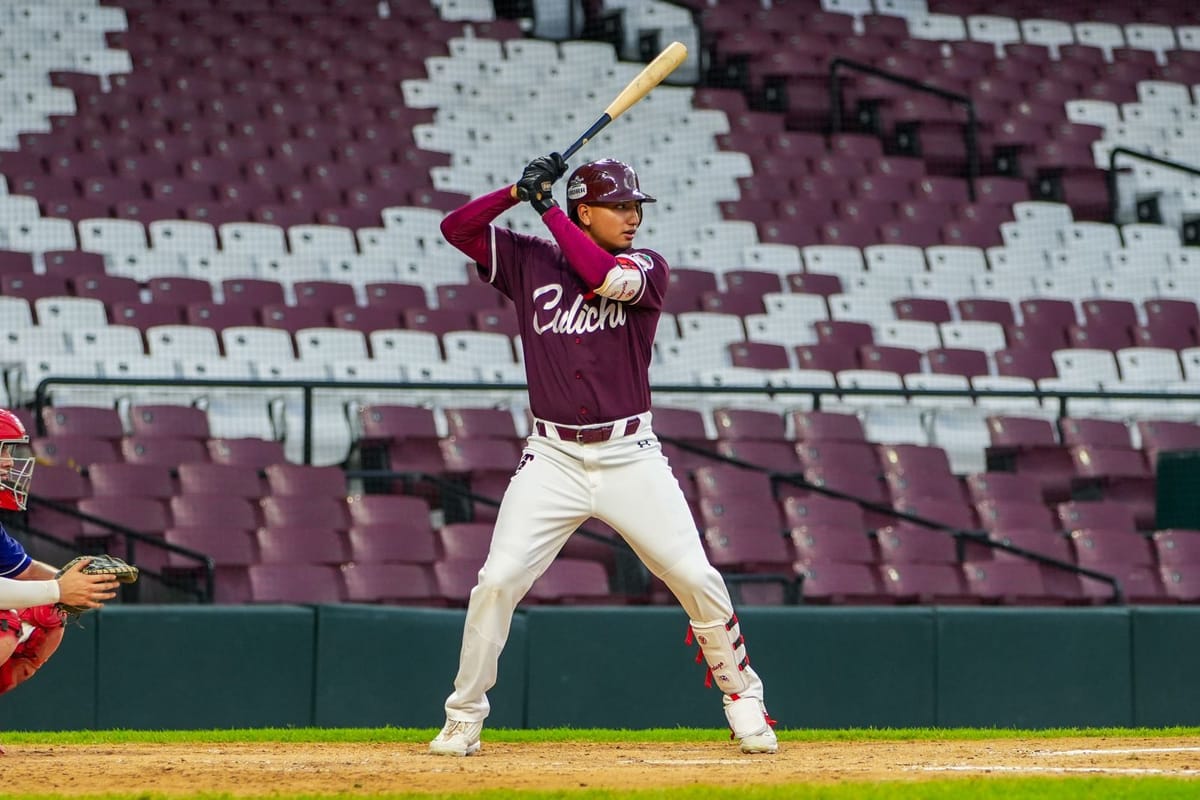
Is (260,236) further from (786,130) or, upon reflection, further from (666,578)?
(666,578)

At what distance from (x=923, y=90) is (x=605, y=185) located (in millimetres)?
12115

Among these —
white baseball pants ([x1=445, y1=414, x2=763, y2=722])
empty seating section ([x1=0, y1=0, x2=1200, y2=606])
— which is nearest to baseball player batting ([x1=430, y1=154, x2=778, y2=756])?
white baseball pants ([x1=445, y1=414, x2=763, y2=722])

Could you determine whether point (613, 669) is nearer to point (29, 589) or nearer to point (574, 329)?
point (574, 329)

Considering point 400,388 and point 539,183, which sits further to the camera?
point 400,388

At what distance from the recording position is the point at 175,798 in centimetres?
455

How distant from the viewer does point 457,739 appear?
18.1 ft

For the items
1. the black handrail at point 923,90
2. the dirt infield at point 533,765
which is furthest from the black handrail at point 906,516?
the black handrail at point 923,90

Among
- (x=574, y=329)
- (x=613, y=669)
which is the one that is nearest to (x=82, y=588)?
(x=574, y=329)

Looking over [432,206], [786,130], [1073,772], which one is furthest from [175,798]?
[786,130]

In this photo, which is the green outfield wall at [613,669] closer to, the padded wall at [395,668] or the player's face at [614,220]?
the padded wall at [395,668]

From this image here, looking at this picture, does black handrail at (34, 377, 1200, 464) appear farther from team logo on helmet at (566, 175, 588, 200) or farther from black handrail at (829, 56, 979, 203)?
black handrail at (829, 56, 979, 203)

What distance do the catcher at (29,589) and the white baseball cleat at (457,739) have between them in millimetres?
1093

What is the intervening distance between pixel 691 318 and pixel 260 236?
11.2 ft

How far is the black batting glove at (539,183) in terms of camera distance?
5336 millimetres
